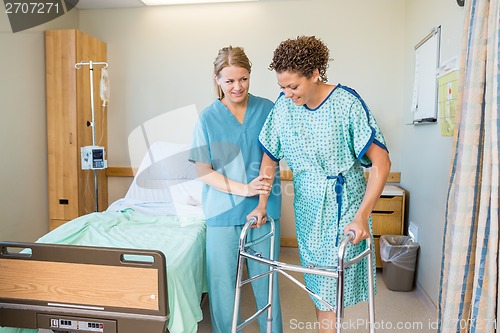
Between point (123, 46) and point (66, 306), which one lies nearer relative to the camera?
point (66, 306)

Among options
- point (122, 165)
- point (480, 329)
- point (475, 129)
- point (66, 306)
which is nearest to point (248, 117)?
point (475, 129)

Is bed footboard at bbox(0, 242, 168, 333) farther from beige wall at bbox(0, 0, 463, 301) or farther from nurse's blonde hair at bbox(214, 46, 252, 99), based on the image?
beige wall at bbox(0, 0, 463, 301)

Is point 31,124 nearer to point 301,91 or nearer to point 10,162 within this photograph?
point 10,162

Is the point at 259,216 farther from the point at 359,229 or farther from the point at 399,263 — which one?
the point at 399,263

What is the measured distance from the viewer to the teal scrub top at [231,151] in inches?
70.9

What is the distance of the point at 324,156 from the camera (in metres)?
1.42

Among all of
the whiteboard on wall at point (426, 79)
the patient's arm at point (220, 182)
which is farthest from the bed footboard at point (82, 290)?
the whiteboard on wall at point (426, 79)

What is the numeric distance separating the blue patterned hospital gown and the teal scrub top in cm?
28

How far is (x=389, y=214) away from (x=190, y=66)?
2224 millimetres

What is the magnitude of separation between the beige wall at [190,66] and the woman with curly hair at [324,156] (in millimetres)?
1492

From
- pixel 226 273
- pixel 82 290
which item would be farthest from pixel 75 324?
pixel 226 273

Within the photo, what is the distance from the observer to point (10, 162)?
3098 millimetres

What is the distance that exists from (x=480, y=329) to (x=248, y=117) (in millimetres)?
1194

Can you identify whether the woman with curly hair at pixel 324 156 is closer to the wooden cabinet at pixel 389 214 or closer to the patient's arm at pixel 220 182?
the patient's arm at pixel 220 182
